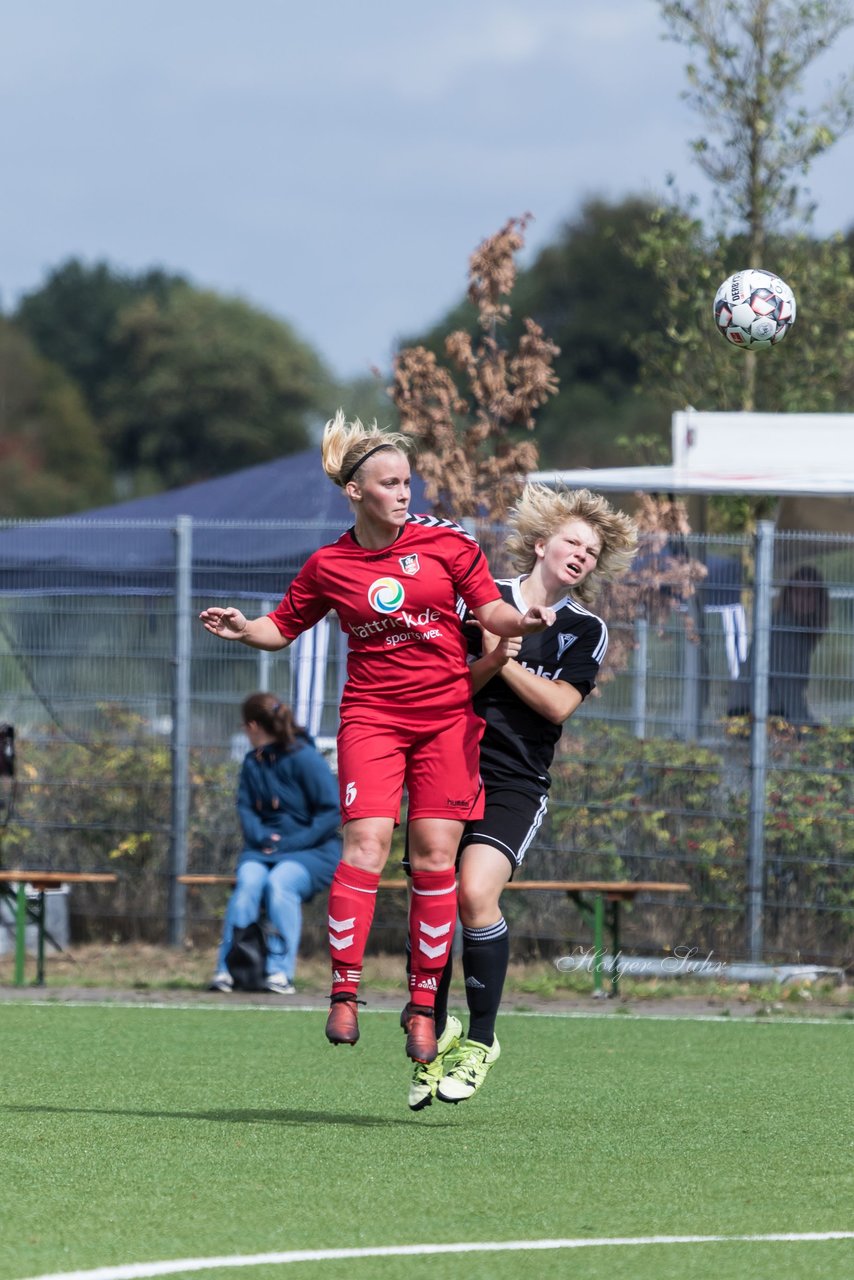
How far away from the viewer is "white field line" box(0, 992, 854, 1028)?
9523 millimetres

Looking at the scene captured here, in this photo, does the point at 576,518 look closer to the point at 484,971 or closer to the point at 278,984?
the point at 484,971

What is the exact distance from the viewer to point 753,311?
33.5 feet

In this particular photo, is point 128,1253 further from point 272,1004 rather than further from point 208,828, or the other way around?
point 208,828

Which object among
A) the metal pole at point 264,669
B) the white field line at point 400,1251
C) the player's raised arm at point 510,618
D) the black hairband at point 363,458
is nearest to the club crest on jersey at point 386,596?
the player's raised arm at point 510,618

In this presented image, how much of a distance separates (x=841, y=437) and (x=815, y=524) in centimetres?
217

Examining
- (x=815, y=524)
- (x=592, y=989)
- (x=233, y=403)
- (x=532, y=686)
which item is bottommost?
(x=592, y=989)

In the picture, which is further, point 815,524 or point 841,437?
point 815,524

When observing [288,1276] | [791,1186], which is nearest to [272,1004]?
[791,1186]

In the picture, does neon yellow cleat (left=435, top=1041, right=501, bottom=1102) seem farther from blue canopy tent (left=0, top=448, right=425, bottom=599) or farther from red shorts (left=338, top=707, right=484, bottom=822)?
blue canopy tent (left=0, top=448, right=425, bottom=599)

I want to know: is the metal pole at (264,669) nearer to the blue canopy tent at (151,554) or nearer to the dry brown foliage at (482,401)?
the blue canopy tent at (151,554)

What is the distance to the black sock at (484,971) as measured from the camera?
247 inches

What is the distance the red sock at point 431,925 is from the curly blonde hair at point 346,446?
1.25 metres

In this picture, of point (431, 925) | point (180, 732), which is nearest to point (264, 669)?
point (180, 732)

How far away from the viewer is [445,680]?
6.08 m
